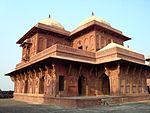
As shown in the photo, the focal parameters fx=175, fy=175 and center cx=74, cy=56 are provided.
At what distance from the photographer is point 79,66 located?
1695 centimetres

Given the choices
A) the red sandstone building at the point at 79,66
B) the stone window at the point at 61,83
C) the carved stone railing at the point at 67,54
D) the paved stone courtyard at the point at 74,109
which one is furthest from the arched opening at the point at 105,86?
the paved stone courtyard at the point at 74,109

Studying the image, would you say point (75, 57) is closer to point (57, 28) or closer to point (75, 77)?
point (75, 77)

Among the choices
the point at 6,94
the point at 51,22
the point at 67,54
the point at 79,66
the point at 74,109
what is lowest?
the point at 6,94

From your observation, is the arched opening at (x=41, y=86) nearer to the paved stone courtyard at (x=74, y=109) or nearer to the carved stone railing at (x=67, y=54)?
the carved stone railing at (x=67, y=54)

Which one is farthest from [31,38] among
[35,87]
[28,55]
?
[35,87]

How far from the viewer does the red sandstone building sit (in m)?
15.8

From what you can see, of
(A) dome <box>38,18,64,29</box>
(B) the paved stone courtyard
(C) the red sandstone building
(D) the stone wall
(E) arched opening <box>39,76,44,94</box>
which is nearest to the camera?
(B) the paved stone courtyard

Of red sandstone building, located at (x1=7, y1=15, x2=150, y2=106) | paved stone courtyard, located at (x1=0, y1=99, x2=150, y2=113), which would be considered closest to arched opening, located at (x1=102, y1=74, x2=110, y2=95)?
red sandstone building, located at (x1=7, y1=15, x2=150, y2=106)

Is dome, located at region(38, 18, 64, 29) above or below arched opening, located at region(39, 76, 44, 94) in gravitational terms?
above

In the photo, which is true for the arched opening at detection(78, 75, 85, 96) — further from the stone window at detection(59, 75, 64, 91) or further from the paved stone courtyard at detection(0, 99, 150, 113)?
the paved stone courtyard at detection(0, 99, 150, 113)

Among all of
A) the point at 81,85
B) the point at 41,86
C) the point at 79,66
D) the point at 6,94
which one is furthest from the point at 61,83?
the point at 6,94

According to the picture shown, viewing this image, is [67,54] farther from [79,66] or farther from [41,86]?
[41,86]

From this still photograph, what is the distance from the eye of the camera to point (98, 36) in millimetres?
20844

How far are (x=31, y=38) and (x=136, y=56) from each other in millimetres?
12923
